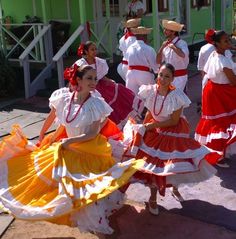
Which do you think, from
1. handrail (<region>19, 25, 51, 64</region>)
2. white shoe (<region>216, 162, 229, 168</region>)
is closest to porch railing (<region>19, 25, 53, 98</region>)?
handrail (<region>19, 25, 51, 64</region>)

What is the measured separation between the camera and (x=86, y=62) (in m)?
6.46

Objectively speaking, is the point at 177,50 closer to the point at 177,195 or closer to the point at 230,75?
the point at 230,75

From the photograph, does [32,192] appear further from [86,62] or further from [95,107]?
Answer: [86,62]

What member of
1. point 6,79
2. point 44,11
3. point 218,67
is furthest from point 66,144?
point 44,11

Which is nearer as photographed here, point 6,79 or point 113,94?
point 113,94

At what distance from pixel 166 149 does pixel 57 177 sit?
47.3 inches

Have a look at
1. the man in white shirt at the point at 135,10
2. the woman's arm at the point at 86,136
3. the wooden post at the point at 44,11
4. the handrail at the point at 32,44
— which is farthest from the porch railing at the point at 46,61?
the woman's arm at the point at 86,136

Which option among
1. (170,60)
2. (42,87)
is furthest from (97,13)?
(170,60)

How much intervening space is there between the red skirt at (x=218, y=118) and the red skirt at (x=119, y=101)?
1.14 m

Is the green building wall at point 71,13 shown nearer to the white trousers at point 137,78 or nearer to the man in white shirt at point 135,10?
the man in white shirt at point 135,10

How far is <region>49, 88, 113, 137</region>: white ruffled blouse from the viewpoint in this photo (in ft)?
13.5

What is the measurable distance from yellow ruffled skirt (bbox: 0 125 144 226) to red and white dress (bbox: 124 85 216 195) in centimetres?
38

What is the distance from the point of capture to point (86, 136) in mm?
4109

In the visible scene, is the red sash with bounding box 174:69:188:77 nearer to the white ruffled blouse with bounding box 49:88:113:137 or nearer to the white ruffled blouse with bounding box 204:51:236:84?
the white ruffled blouse with bounding box 204:51:236:84
